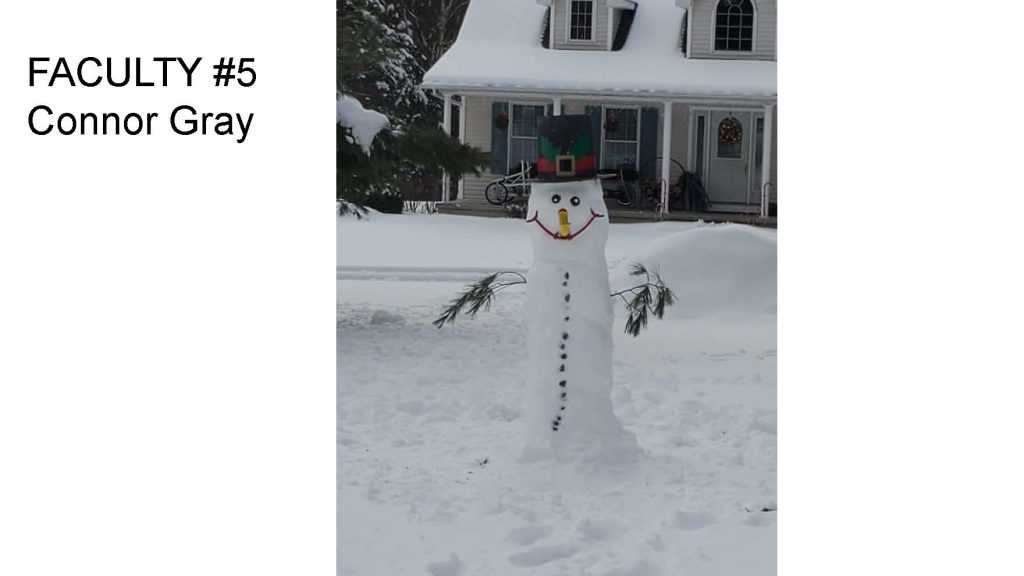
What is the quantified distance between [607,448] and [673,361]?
2.76 m

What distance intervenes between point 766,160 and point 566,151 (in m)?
13.5

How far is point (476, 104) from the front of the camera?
19.1 m

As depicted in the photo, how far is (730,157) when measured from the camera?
1878 centimetres

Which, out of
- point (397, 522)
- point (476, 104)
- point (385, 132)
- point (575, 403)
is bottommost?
point (397, 522)

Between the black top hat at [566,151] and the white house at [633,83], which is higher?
the white house at [633,83]

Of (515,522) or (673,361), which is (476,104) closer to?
(673,361)

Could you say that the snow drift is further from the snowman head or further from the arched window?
the arched window

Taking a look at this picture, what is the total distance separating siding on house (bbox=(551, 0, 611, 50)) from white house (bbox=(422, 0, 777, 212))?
0.05 ft

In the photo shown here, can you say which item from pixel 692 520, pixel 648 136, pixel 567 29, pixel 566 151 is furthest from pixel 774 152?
pixel 692 520

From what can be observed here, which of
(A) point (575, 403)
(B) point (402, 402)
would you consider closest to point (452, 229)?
(B) point (402, 402)

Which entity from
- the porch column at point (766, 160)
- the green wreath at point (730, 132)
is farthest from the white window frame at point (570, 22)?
the porch column at point (766, 160)

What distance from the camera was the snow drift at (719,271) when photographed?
955 centimetres

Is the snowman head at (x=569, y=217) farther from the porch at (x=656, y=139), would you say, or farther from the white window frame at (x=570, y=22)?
the white window frame at (x=570, y=22)

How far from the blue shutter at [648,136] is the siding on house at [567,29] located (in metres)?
1.29
